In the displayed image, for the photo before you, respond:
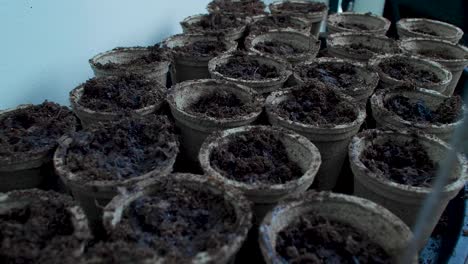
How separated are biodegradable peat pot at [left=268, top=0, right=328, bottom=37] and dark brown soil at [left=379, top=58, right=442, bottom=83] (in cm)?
135

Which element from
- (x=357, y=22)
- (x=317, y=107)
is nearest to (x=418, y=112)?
(x=317, y=107)

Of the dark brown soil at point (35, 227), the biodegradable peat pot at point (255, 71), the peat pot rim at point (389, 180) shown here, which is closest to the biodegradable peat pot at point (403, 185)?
the peat pot rim at point (389, 180)

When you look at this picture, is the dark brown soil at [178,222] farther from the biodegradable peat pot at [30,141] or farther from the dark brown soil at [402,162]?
the dark brown soil at [402,162]

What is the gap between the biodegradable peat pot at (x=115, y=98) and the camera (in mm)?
2246

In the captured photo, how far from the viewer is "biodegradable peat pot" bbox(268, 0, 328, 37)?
4281 mm

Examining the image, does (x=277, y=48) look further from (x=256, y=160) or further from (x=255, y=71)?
(x=256, y=160)

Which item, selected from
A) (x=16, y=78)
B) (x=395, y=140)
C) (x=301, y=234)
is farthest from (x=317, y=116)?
(x=16, y=78)

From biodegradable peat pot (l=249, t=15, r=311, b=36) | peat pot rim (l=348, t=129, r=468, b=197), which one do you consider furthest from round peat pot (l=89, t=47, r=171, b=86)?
peat pot rim (l=348, t=129, r=468, b=197)

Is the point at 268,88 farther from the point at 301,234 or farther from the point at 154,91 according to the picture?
the point at 301,234

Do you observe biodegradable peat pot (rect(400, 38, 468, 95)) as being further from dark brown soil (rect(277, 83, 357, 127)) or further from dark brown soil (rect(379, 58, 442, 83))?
dark brown soil (rect(277, 83, 357, 127))

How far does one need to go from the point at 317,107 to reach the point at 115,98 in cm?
123

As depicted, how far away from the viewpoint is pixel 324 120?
2.32 meters

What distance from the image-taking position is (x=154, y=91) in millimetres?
2518

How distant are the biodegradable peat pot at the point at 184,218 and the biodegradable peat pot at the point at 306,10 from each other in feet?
9.99
